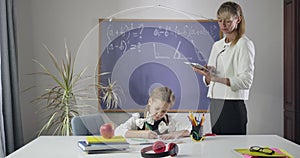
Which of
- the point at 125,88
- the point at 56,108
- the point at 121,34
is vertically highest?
the point at 121,34

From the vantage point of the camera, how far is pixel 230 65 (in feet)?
6.94

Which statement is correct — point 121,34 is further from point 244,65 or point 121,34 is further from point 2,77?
point 2,77

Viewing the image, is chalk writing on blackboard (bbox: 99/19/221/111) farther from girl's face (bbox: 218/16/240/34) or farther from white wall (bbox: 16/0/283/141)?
white wall (bbox: 16/0/283/141)

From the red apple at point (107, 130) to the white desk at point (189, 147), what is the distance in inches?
4.0

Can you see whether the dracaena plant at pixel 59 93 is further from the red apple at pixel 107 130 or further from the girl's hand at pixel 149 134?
the girl's hand at pixel 149 134

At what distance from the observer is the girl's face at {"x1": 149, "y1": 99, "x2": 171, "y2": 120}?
173 cm

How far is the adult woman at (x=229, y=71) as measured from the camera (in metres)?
1.92

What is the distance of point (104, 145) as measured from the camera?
199cm

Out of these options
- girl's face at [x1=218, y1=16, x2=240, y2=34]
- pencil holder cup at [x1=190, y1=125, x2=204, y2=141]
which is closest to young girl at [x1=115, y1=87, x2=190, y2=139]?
pencil holder cup at [x1=190, y1=125, x2=204, y2=141]

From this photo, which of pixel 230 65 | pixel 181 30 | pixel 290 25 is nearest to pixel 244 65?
pixel 230 65

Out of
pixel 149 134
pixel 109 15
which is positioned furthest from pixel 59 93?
pixel 149 134

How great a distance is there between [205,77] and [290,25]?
2632 millimetres

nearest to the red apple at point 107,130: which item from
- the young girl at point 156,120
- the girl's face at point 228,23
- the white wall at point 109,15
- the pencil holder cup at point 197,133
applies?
the young girl at point 156,120

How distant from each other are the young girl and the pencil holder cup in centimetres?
26
